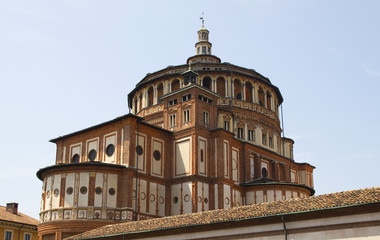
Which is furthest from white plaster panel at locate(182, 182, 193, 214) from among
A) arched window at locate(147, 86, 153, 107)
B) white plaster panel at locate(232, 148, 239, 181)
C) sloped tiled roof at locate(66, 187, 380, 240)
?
arched window at locate(147, 86, 153, 107)

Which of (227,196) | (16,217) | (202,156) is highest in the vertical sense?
(202,156)

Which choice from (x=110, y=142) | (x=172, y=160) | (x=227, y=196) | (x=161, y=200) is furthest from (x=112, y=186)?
(x=227, y=196)

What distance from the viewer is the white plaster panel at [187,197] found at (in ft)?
115

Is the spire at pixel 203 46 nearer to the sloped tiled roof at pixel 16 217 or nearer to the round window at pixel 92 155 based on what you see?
the round window at pixel 92 155

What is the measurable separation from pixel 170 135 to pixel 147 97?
32.0 ft

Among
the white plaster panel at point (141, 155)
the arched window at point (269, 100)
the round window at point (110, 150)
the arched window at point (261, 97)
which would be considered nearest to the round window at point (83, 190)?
the round window at point (110, 150)

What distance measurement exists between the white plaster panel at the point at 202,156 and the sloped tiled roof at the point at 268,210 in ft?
41.1

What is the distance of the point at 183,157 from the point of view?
37031mm

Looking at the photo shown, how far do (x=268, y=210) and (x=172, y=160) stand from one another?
19.0 meters

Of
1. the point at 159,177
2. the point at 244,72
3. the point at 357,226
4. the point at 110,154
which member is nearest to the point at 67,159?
the point at 110,154

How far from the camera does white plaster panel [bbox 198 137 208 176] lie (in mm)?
36531

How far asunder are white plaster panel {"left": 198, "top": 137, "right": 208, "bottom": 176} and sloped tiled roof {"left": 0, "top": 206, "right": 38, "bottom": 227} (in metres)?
19.9

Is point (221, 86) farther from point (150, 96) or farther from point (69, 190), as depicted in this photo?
point (69, 190)

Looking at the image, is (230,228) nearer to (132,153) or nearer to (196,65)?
(132,153)
